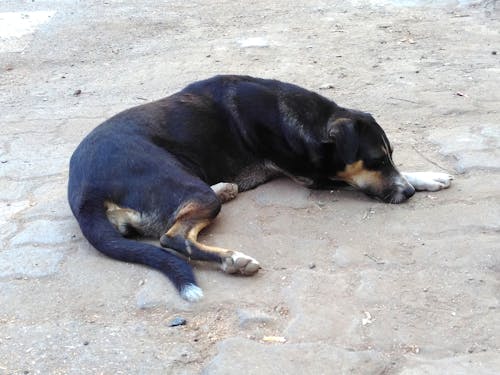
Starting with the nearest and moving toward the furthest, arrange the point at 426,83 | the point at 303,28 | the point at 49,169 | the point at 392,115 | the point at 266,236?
the point at 266,236 < the point at 49,169 < the point at 392,115 < the point at 426,83 < the point at 303,28

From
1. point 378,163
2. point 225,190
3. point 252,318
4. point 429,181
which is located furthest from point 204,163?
point 252,318

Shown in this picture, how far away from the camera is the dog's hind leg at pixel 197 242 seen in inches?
141

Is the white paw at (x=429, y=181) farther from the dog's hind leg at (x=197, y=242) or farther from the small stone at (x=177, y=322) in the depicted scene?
the small stone at (x=177, y=322)

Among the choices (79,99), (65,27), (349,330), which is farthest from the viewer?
(65,27)

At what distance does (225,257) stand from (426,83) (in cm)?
356

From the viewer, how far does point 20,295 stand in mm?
3590

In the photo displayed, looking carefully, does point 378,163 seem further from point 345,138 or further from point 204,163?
point 204,163

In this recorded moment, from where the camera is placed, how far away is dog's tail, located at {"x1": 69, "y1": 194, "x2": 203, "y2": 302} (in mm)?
3465

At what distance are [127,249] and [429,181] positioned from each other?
1.95 m

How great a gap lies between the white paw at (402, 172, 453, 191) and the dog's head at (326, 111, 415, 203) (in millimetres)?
110

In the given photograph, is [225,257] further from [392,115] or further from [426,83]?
[426,83]

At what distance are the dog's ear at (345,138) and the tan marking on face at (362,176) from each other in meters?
0.05

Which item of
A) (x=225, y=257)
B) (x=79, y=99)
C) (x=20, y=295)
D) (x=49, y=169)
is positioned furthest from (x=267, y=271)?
(x=79, y=99)

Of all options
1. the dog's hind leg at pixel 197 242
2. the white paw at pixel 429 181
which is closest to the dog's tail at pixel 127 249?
the dog's hind leg at pixel 197 242
